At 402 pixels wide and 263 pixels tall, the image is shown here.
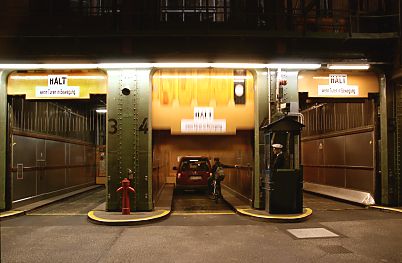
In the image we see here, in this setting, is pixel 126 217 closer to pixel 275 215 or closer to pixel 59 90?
pixel 275 215

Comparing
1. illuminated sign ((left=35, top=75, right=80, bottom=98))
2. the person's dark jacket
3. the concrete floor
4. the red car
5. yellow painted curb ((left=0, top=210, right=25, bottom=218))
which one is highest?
illuminated sign ((left=35, top=75, right=80, bottom=98))

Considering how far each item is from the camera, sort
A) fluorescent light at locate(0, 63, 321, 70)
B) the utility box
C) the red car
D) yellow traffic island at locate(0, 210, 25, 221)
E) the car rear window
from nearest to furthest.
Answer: the utility box, yellow traffic island at locate(0, 210, 25, 221), fluorescent light at locate(0, 63, 321, 70), the red car, the car rear window

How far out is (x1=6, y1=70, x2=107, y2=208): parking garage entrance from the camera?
38.6 feet

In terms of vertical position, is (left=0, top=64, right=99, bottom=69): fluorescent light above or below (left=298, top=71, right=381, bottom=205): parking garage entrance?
above

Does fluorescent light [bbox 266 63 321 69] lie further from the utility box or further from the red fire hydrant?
the red fire hydrant

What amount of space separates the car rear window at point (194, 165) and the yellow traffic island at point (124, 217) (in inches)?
237

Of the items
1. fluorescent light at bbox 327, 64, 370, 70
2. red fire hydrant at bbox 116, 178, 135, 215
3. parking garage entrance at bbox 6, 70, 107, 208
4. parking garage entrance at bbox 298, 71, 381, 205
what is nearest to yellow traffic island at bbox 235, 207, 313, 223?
red fire hydrant at bbox 116, 178, 135, 215

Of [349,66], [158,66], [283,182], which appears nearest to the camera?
[283,182]

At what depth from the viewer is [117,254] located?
→ 7.07 m

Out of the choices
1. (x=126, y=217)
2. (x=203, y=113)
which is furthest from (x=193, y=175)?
(x=126, y=217)

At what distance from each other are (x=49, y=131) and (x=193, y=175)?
649cm

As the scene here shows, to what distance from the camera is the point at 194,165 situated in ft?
57.1

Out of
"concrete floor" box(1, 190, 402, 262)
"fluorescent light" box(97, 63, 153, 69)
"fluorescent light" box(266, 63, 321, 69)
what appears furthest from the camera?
"fluorescent light" box(266, 63, 321, 69)

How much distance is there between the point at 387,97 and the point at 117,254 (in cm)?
983
